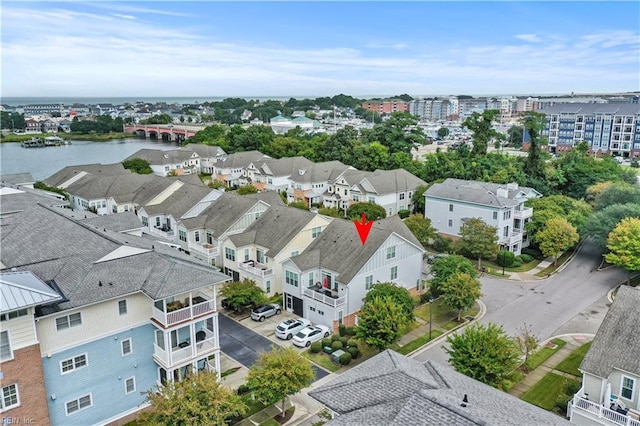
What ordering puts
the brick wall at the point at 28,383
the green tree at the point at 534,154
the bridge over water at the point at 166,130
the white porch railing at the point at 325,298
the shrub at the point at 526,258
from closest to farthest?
the brick wall at the point at 28,383
the white porch railing at the point at 325,298
the shrub at the point at 526,258
the green tree at the point at 534,154
the bridge over water at the point at 166,130

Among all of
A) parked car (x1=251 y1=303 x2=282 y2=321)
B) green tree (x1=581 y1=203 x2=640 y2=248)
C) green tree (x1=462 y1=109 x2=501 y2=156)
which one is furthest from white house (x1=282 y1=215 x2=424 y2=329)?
green tree (x1=462 y1=109 x2=501 y2=156)

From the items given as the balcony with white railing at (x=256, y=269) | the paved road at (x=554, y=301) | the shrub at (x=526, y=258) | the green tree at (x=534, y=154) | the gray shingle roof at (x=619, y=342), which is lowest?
the paved road at (x=554, y=301)

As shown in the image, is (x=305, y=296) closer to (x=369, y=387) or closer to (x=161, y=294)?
(x=161, y=294)

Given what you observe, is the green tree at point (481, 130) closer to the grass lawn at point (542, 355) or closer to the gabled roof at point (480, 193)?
the gabled roof at point (480, 193)

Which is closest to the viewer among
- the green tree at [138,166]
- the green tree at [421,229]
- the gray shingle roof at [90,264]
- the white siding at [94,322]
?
the white siding at [94,322]

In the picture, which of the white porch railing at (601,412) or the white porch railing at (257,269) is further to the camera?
the white porch railing at (257,269)

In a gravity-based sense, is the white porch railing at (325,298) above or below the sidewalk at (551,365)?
above

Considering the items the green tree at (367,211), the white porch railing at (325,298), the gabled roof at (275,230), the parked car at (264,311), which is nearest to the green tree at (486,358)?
the white porch railing at (325,298)

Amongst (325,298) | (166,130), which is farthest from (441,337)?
(166,130)
